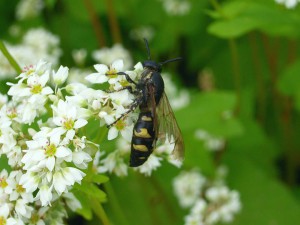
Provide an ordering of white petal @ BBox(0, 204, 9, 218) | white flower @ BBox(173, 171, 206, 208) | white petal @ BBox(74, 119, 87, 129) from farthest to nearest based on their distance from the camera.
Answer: white flower @ BBox(173, 171, 206, 208), white petal @ BBox(0, 204, 9, 218), white petal @ BBox(74, 119, 87, 129)

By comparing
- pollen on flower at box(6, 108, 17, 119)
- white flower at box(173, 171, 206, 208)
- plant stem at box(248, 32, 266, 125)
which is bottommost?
white flower at box(173, 171, 206, 208)

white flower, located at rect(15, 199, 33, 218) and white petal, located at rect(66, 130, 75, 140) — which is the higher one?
white petal, located at rect(66, 130, 75, 140)

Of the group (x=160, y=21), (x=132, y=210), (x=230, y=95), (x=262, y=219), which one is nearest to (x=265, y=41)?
(x=230, y=95)

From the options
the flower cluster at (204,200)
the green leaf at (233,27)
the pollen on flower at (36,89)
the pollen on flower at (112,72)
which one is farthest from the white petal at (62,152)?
the green leaf at (233,27)

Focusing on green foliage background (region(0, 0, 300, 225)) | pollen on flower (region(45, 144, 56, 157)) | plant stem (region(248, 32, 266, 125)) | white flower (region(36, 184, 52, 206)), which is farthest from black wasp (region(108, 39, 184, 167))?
plant stem (region(248, 32, 266, 125))

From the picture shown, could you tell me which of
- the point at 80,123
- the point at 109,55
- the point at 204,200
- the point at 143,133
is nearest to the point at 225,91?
the point at 109,55

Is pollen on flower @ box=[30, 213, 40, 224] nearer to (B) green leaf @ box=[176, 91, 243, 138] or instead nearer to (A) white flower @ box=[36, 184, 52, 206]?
(A) white flower @ box=[36, 184, 52, 206]

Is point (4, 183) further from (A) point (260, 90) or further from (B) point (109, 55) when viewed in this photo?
(A) point (260, 90)
